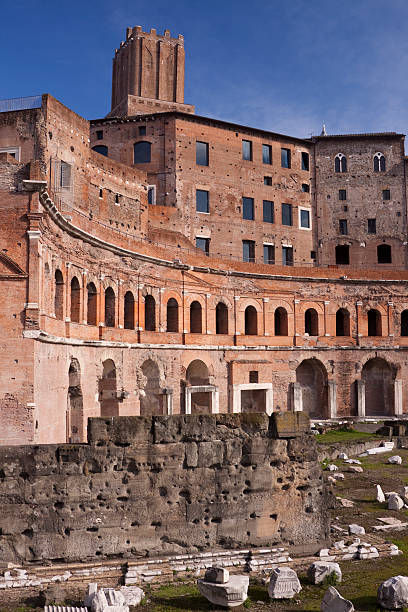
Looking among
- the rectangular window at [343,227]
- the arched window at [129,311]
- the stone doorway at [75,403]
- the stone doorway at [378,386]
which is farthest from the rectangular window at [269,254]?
the stone doorway at [75,403]

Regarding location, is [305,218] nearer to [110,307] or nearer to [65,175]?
[65,175]

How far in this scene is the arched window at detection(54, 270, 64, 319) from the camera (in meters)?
17.5

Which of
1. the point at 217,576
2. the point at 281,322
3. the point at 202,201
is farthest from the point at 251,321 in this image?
the point at 217,576

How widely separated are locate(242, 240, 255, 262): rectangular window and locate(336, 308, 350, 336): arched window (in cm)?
589

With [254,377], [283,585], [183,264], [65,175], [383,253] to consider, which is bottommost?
[283,585]

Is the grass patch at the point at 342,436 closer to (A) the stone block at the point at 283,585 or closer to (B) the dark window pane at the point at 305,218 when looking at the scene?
(A) the stone block at the point at 283,585

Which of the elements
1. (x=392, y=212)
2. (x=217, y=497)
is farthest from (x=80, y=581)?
(x=392, y=212)

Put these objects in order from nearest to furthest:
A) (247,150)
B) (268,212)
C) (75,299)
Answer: (75,299) → (247,150) → (268,212)

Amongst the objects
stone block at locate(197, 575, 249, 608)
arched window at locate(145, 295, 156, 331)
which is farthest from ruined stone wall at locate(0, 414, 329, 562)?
arched window at locate(145, 295, 156, 331)

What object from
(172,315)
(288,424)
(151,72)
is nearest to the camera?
(288,424)

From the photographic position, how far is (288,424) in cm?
1041

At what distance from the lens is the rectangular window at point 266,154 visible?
36.0 m

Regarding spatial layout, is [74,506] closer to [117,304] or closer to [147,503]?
[147,503]

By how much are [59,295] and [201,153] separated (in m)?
18.6
